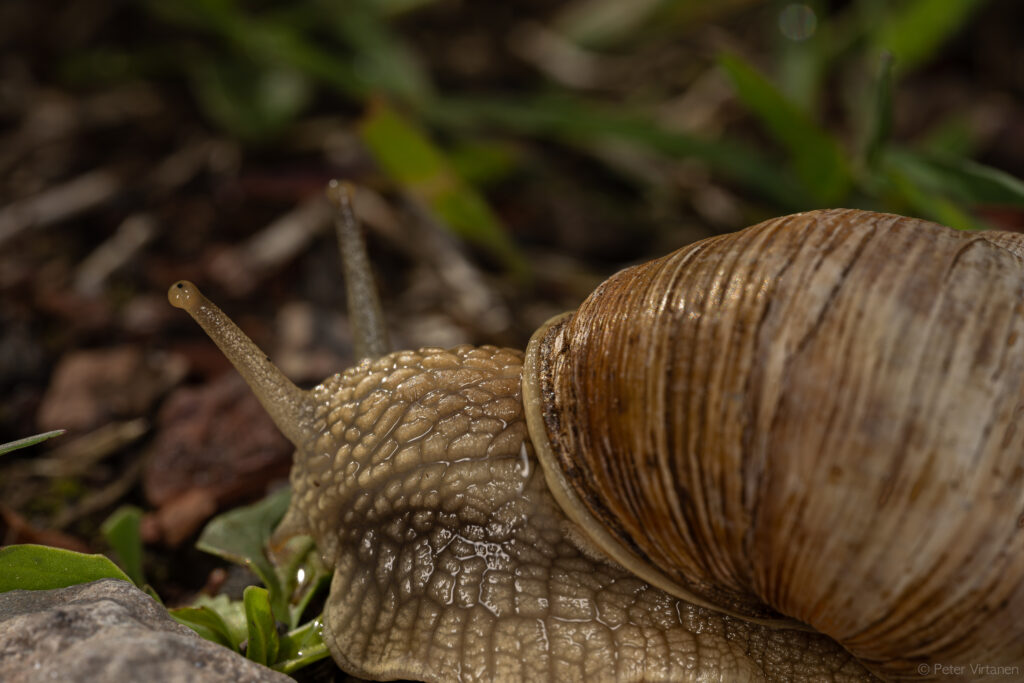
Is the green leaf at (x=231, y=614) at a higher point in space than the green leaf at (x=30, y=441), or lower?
lower

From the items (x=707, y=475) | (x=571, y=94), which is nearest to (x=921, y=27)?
(x=571, y=94)

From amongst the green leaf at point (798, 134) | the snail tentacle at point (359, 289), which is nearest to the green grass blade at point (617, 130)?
the green leaf at point (798, 134)

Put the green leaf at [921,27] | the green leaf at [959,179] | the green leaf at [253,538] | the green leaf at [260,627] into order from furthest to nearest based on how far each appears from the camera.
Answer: the green leaf at [921,27]
the green leaf at [959,179]
the green leaf at [253,538]
the green leaf at [260,627]

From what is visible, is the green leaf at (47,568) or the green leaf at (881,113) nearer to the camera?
the green leaf at (47,568)

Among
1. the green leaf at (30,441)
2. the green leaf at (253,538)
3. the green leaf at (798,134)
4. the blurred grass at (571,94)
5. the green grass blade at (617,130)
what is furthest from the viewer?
the green grass blade at (617,130)

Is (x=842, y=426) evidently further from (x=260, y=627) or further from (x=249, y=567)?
(x=249, y=567)

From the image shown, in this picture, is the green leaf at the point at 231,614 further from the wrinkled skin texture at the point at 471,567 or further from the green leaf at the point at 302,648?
the wrinkled skin texture at the point at 471,567
